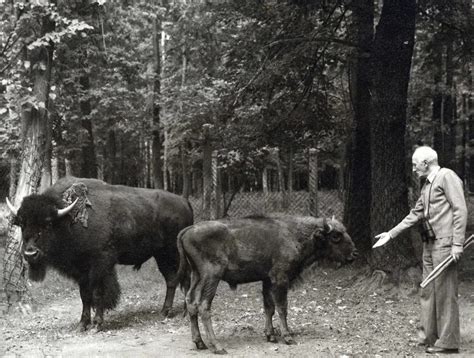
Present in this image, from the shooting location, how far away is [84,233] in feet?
31.6

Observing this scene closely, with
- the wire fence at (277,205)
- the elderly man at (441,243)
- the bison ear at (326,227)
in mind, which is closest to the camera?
the elderly man at (441,243)

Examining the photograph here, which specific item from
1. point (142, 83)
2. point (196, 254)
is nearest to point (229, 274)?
point (196, 254)

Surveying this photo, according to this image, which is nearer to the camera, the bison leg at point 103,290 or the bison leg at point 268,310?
the bison leg at point 268,310

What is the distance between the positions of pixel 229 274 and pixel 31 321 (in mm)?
4113

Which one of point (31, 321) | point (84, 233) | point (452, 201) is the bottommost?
point (31, 321)

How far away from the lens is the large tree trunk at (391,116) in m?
11.0

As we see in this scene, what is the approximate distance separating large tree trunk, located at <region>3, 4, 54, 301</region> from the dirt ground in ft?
2.06

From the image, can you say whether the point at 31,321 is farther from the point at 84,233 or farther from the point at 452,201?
the point at 452,201

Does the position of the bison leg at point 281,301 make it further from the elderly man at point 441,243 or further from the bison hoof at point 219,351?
the elderly man at point 441,243

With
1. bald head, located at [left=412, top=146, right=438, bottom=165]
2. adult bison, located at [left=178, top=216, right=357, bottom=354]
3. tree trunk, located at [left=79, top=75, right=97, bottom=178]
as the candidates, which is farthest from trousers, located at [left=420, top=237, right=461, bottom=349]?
tree trunk, located at [left=79, top=75, right=97, bottom=178]

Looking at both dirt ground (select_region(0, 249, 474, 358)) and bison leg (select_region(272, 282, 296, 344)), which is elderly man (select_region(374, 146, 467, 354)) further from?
bison leg (select_region(272, 282, 296, 344))

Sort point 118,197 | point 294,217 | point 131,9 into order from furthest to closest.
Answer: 1. point 131,9
2. point 118,197
3. point 294,217

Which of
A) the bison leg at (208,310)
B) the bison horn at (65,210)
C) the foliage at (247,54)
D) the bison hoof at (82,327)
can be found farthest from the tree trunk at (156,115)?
the bison leg at (208,310)

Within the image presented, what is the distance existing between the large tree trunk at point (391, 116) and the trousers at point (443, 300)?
3.62m
